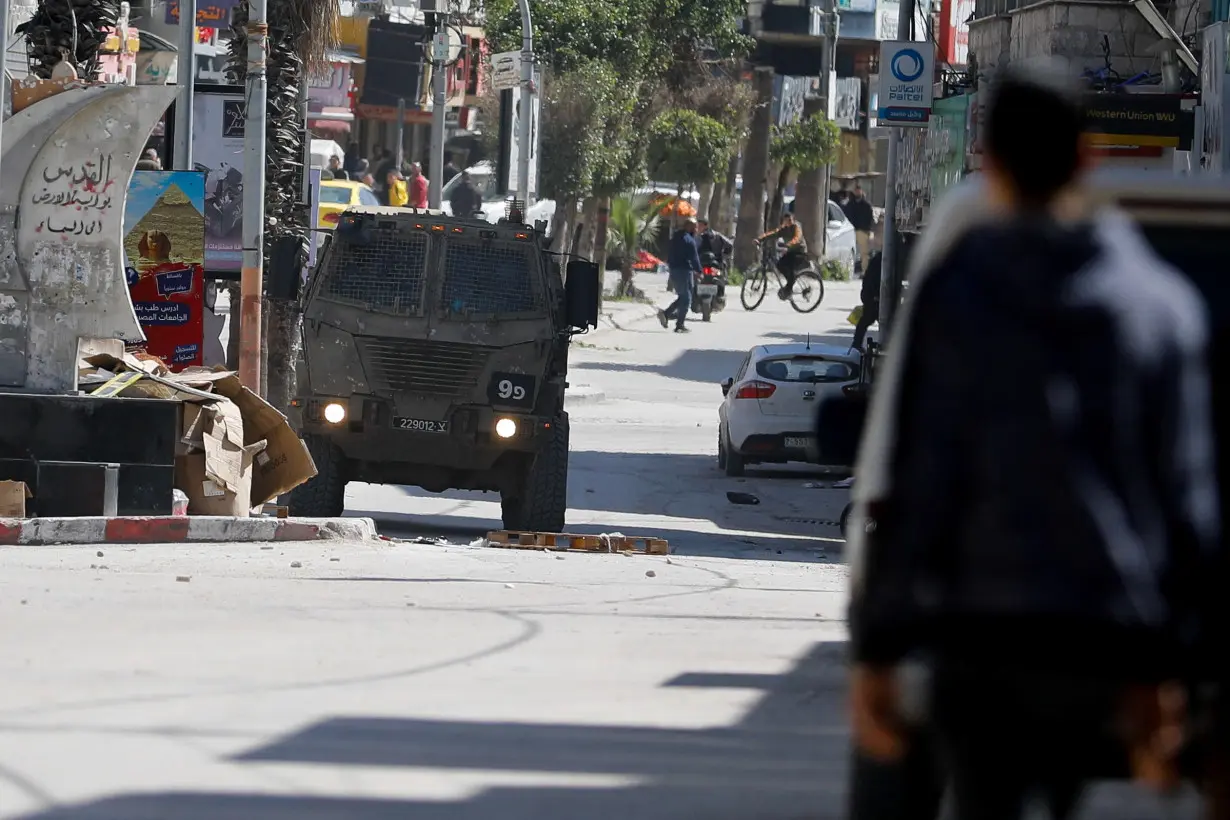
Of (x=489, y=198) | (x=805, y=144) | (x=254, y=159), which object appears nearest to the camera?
(x=254, y=159)

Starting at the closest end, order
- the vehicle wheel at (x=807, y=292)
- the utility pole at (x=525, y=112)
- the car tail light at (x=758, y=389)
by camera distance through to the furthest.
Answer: the car tail light at (x=758, y=389), the utility pole at (x=525, y=112), the vehicle wheel at (x=807, y=292)

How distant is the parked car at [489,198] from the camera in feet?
146

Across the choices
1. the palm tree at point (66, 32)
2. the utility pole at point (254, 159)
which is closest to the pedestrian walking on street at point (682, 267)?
the palm tree at point (66, 32)

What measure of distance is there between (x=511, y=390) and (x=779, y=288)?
30.4 meters

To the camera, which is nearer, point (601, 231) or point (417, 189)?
point (601, 231)

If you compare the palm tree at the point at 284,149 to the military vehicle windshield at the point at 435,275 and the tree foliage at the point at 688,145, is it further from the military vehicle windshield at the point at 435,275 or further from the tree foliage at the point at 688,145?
the tree foliage at the point at 688,145

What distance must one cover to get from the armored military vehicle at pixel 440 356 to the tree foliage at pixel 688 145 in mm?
31899

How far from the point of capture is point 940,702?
3.42m

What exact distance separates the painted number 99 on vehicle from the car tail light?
638cm

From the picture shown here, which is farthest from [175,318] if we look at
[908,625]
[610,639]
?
[908,625]

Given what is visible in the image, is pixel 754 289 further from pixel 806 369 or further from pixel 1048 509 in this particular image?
pixel 1048 509

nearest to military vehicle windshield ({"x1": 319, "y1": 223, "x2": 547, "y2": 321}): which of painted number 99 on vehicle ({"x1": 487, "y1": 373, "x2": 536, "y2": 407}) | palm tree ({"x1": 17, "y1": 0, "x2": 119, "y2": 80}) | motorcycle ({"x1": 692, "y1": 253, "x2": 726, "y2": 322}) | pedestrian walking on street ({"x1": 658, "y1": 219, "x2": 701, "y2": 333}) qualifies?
painted number 99 on vehicle ({"x1": 487, "y1": 373, "x2": 536, "y2": 407})

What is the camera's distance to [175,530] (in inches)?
495

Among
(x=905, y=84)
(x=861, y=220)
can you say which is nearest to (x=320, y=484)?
(x=905, y=84)
